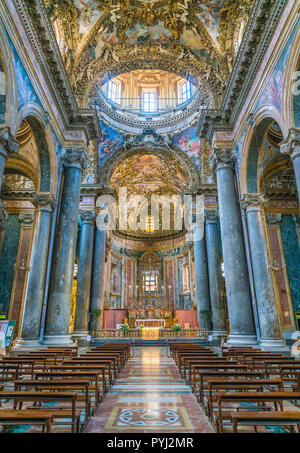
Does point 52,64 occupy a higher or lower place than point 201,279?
higher

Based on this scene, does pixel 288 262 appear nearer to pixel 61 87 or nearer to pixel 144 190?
pixel 61 87

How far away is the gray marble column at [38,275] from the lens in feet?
32.0

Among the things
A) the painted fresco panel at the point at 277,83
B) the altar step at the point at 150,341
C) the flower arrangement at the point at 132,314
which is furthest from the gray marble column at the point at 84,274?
the painted fresco panel at the point at 277,83

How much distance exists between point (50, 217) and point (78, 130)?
4587 mm

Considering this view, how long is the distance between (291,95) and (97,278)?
15.9m

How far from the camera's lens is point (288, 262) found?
15461mm

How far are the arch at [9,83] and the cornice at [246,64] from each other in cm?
757

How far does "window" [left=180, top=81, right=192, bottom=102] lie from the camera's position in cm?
2462

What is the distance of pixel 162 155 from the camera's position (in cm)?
2341

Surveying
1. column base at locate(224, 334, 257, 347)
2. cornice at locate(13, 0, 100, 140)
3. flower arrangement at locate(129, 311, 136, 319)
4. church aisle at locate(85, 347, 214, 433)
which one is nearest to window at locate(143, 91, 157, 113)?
cornice at locate(13, 0, 100, 140)

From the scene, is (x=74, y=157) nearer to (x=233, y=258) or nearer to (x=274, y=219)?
(x=233, y=258)

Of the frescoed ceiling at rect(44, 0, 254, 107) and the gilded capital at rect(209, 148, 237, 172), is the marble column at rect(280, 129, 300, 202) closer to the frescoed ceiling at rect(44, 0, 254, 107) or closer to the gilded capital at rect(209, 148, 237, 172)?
the gilded capital at rect(209, 148, 237, 172)

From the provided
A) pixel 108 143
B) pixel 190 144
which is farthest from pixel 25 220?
pixel 190 144
